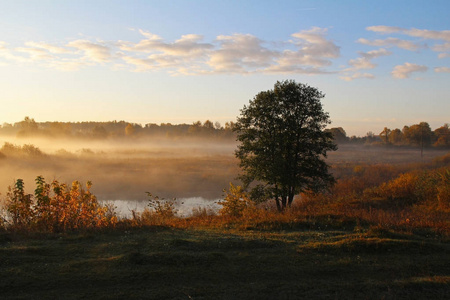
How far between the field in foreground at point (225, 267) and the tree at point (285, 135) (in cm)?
Result: 954

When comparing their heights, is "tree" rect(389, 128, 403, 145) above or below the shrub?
above

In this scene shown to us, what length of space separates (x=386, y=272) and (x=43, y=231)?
9943mm

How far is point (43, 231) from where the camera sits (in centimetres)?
1107

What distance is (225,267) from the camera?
7.46m

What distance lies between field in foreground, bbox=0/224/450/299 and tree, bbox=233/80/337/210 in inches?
376

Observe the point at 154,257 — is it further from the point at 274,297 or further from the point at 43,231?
the point at 43,231

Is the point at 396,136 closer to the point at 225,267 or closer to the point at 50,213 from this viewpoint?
the point at 50,213

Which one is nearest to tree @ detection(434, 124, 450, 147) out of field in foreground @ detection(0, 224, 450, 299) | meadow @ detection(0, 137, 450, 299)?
meadow @ detection(0, 137, 450, 299)

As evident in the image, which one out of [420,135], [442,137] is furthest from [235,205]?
[442,137]

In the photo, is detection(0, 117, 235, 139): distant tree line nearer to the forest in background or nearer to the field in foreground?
the forest in background

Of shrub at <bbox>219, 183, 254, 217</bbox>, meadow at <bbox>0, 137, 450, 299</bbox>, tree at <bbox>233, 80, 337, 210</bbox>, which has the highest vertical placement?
tree at <bbox>233, 80, 337, 210</bbox>

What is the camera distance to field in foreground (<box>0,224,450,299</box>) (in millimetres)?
6242

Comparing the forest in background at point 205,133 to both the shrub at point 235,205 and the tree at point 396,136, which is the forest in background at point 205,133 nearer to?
the tree at point 396,136

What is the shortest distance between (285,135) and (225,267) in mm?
13149
